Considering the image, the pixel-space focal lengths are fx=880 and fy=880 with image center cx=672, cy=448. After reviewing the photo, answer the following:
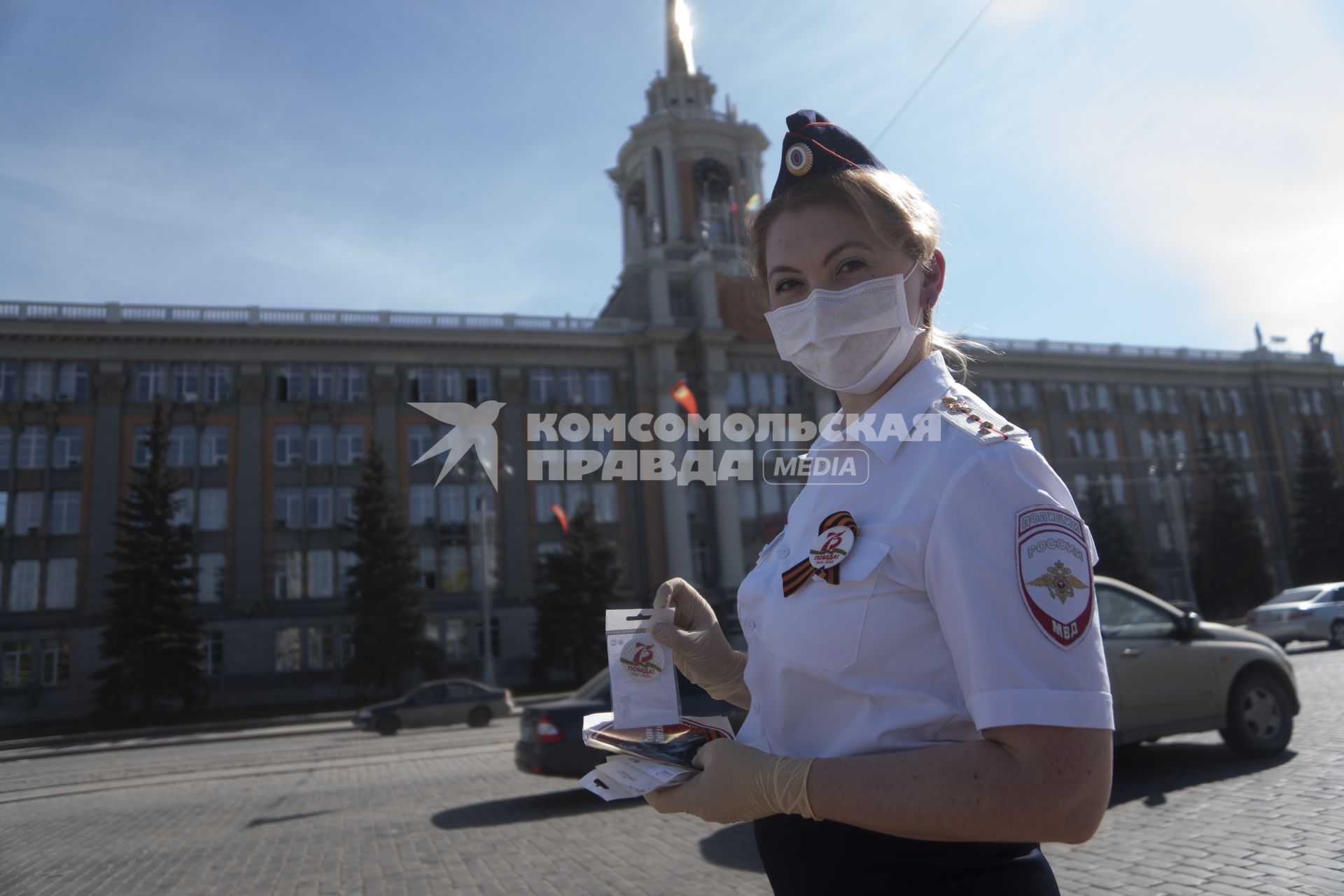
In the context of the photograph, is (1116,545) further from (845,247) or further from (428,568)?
(845,247)

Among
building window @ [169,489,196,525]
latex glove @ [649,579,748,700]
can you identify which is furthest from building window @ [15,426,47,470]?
latex glove @ [649,579,748,700]

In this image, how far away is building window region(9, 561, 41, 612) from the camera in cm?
3912

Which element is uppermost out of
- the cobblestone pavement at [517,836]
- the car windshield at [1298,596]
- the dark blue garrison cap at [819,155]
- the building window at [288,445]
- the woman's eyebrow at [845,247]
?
the building window at [288,445]

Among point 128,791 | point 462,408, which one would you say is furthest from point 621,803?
point 462,408

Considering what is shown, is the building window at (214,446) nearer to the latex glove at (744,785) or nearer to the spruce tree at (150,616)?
the spruce tree at (150,616)

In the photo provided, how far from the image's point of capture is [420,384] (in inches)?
1826

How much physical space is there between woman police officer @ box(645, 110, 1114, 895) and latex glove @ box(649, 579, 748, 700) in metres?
0.25

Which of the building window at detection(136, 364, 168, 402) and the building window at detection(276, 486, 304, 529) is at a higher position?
the building window at detection(136, 364, 168, 402)

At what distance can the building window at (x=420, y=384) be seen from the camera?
46.1 m

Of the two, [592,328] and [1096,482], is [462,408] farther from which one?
[1096,482]

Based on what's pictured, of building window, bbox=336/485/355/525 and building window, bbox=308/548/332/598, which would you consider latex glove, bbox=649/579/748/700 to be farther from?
building window, bbox=308/548/332/598

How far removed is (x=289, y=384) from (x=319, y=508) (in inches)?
259

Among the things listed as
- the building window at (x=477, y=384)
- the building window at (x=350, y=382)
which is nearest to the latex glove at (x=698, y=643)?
the building window at (x=477, y=384)

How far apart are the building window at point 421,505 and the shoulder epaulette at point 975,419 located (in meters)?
45.2
